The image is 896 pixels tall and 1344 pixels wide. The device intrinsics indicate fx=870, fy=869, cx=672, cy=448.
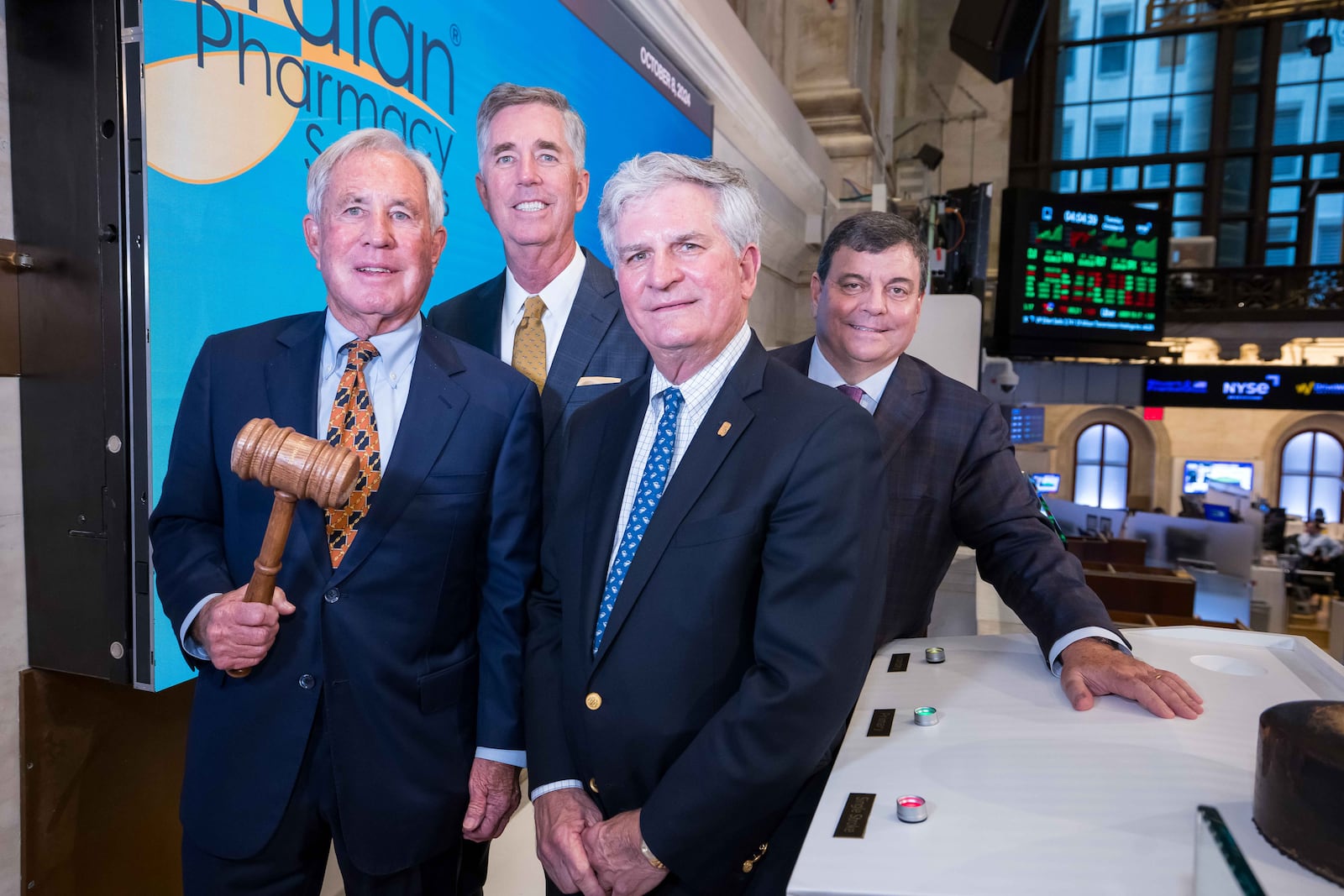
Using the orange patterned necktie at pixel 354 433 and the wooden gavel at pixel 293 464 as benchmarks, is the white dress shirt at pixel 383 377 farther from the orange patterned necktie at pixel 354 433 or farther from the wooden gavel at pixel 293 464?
the wooden gavel at pixel 293 464

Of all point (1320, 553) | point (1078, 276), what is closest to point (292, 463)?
point (1078, 276)

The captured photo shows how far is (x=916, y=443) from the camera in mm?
1883

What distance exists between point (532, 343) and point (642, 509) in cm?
62

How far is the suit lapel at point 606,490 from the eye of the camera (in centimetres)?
137

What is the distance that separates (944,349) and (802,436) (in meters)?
3.83

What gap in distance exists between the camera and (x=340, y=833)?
55.1 inches

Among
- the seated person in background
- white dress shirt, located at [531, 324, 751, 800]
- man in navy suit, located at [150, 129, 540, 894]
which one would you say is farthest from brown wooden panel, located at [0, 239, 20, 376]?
the seated person in background

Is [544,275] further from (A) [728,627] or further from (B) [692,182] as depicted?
(A) [728,627]

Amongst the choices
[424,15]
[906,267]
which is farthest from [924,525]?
[424,15]

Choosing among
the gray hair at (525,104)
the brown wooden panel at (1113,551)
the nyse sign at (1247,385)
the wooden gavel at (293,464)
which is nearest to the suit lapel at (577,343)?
the gray hair at (525,104)

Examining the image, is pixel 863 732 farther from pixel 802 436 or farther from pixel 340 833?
Answer: pixel 340 833

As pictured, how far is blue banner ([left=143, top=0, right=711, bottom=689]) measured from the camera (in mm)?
1495

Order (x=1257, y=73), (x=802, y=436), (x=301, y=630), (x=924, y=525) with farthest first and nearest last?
1. (x=1257, y=73)
2. (x=924, y=525)
3. (x=301, y=630)
4. (x=802, y=436)

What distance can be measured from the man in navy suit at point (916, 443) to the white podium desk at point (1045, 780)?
34 cm
